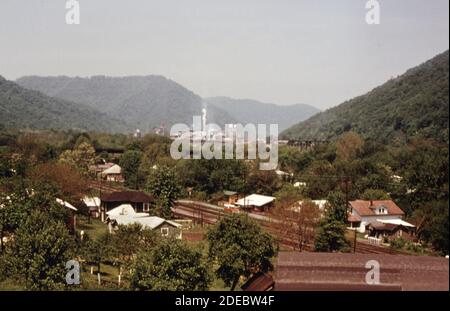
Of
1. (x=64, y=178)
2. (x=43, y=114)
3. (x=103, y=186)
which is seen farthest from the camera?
(x=43, y=114)

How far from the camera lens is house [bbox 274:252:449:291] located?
5.61 metres

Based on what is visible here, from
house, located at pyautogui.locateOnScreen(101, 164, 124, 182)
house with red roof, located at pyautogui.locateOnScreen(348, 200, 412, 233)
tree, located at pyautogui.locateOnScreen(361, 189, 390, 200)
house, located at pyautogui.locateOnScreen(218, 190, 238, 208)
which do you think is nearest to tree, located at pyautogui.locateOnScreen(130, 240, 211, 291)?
house with red roof, located at pyautogui.locateOnScreen(348, 200, 412, 233)

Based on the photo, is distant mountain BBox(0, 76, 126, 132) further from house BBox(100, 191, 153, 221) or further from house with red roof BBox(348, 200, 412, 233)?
house with red roof BBox(348, 200, 412, 233)

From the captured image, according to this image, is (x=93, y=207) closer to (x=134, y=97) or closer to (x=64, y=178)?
(x=64, y=178)

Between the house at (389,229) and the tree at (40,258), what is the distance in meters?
9.18

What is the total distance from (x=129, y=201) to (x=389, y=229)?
9.51 meters

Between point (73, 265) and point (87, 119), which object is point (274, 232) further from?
point (87, 119)

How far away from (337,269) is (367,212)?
40.8ft

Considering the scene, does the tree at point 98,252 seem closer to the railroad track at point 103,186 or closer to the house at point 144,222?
the house at point 144,222

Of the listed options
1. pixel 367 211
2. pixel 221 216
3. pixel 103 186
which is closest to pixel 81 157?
pixel 103 186

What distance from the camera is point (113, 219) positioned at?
16.1 m

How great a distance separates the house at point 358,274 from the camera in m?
5.61

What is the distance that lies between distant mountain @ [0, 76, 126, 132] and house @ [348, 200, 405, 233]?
39.4m

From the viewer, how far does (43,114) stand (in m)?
82.8
